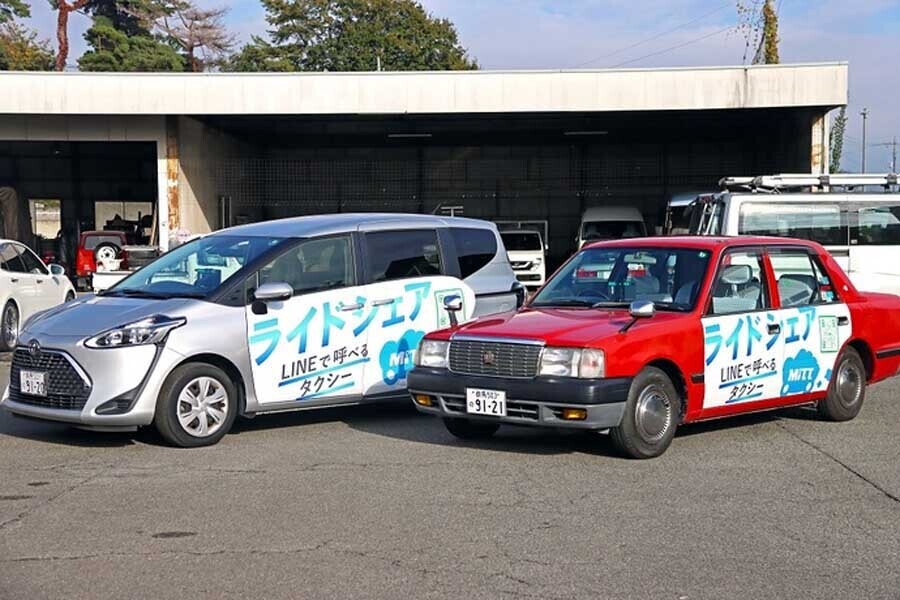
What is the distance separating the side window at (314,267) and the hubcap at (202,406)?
39.1 inches

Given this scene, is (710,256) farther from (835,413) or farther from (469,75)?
(469,75)

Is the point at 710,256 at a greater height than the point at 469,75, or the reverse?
the point at 469,75

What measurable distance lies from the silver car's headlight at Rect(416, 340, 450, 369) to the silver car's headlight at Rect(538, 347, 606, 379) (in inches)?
36.0

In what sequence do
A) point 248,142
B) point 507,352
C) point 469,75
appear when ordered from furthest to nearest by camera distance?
1. point 248,142
2. point 469,75
3. point 507,352

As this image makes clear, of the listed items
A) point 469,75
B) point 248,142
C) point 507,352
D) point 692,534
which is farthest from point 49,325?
point 248,142

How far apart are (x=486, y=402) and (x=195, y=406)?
7.49ft

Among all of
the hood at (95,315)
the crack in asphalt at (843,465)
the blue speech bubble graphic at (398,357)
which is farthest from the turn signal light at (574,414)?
the hood at (95,315)

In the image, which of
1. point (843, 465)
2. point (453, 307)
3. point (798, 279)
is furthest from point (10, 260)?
point (843, 465)

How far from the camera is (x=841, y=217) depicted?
1736 cm

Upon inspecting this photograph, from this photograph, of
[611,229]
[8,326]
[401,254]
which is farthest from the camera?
[611,229]

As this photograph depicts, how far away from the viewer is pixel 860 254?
17.5 metres

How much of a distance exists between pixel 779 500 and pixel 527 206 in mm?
31305

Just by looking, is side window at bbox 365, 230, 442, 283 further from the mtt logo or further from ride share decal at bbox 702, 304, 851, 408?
the mtt logo

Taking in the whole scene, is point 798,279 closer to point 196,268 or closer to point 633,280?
point 633,280
